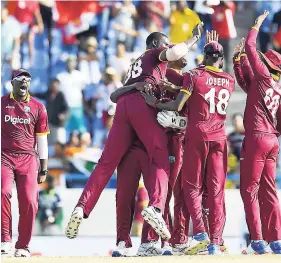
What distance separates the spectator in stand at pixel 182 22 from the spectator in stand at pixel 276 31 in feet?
4.89

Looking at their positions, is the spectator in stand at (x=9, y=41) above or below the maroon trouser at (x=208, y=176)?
above

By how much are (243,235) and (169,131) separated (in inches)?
251

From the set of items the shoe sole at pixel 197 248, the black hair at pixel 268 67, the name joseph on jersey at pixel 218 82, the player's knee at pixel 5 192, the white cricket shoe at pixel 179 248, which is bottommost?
the white cricket shoe at pixel 179 248

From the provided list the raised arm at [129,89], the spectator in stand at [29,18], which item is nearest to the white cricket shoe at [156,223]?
the raised arm at [129,89]

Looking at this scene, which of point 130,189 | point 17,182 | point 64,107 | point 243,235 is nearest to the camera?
point 130,189

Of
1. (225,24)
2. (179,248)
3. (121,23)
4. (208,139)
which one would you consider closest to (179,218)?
(179,248)

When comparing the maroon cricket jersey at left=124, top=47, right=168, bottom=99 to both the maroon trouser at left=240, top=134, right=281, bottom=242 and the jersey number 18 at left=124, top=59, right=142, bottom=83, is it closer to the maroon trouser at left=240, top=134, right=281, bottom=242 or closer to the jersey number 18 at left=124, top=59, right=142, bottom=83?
the jersey number 18 at left=124, top=59, right=142, bottom=83

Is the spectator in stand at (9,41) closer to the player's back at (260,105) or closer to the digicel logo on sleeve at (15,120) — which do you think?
the digicel logo on sleeve at (15,120)

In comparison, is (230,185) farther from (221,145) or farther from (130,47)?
(221,145)

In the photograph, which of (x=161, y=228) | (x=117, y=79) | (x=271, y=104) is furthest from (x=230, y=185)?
(x=161, y=228)

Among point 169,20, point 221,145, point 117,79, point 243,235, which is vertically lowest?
point 243,235

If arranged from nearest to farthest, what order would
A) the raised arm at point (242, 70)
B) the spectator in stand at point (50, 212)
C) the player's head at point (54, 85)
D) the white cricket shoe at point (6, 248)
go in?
the raised arm at point (242, 70) < the white cricket shoe at point (6, 248) < the spectator in stand at point (50, 212) < the player's head at point (54, 85)

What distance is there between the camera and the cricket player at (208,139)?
1066 centimetres

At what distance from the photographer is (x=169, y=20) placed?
18484 mm
